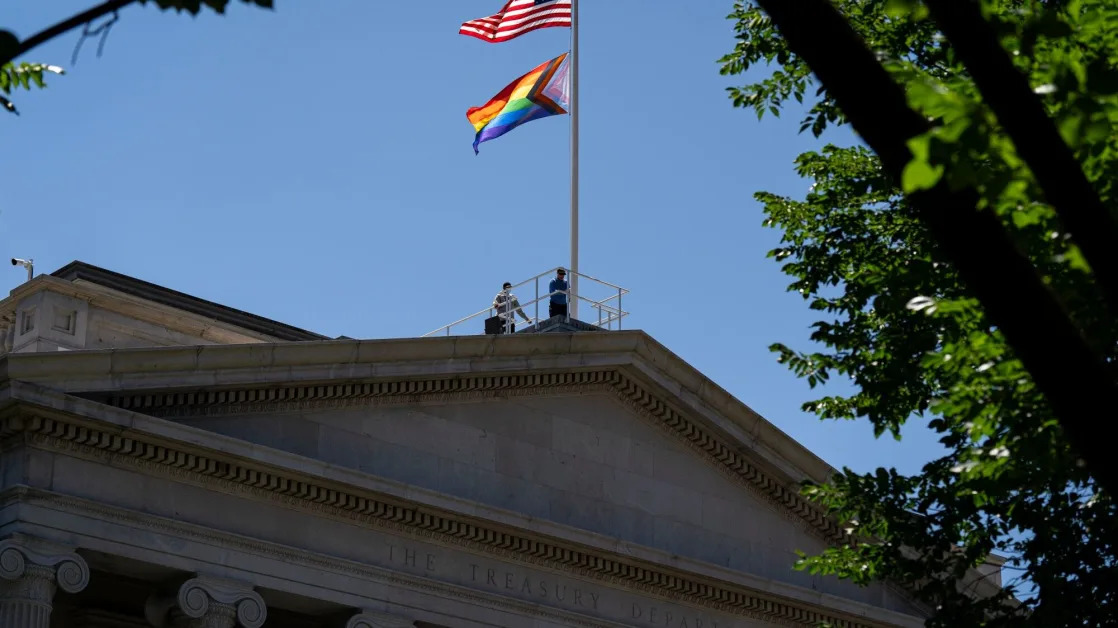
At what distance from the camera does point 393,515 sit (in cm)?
2564

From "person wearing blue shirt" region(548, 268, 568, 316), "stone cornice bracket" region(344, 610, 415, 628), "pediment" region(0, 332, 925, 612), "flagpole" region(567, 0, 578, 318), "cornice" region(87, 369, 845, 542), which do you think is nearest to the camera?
"cornice" region(87, 369, 845, 542)

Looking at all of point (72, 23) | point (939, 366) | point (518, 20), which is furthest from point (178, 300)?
point (72, 23)

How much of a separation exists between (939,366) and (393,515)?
12.0 m

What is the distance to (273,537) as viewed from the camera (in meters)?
24.5

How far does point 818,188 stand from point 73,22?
1349 centimetres

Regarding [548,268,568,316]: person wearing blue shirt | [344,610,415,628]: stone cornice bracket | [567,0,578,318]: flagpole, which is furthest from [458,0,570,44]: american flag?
[344,610,415,628]: stone cornice bracket

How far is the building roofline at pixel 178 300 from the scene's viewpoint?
102 feet

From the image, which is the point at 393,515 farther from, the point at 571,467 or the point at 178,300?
the point at 178,300

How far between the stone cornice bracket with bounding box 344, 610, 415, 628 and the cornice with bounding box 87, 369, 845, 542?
3144 mm

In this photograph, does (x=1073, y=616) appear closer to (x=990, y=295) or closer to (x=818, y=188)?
(x=818, y=188)

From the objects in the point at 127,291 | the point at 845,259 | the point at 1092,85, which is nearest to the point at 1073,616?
the point at 845,259

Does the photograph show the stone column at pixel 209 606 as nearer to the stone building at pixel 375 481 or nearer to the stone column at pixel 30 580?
the stone building at pixel 375 481

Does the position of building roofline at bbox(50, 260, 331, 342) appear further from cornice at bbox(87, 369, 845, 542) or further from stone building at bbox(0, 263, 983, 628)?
cornice at bbox(87, 369, 845, 542)

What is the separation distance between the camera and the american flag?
124 feet
